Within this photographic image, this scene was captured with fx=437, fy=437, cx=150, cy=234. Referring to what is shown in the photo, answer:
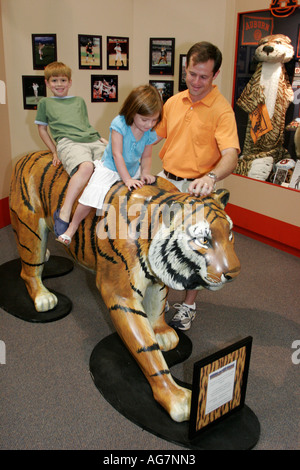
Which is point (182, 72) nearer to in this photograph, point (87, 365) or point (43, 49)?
point (43, 49)

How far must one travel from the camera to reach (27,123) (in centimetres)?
421

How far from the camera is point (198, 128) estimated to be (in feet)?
8.00

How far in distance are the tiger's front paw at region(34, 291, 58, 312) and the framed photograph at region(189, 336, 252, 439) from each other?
1304 mm

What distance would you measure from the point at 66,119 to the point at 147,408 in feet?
5.65

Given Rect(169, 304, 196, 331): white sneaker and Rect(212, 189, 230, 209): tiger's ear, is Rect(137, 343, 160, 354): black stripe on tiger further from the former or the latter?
Rect(169, 304, 196, 331): white sneaker

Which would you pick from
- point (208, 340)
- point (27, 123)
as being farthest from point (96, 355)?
point (27, 123)

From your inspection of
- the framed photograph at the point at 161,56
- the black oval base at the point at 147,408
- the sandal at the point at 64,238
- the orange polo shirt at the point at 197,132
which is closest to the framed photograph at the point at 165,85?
the framed photograph at the point at 161,56

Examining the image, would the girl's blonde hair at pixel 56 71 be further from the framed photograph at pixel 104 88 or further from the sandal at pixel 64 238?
the framed photograph at pixel 104 88

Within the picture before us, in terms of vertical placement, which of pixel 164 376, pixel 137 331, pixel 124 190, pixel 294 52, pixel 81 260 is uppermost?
pixel 294 52

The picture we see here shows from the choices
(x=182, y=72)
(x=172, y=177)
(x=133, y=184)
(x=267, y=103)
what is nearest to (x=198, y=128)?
(x=172, y=177)

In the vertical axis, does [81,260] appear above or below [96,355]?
above

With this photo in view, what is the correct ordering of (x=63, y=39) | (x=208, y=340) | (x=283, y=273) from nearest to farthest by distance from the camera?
(x=208, y=340)
(x=283, y=273)
(x=63, y=39)

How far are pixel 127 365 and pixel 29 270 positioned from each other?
921 mm

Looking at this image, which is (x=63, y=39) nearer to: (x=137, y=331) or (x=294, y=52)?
(x=294, y=52)
